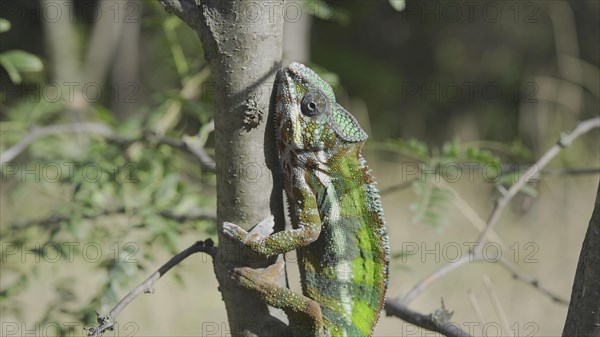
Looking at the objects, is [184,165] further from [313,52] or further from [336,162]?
[313,52]

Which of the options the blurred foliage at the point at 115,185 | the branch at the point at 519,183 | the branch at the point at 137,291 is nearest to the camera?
the branch at the point at 137,291

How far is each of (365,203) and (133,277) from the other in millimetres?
846

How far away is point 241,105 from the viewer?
5.25 feet

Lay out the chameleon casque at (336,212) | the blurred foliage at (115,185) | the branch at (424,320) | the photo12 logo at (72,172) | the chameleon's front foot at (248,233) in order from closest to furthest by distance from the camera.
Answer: the chameleon's front foot at (248,233) → the branch at (424,320) → the chameleon casque at (336,212) → the blurred foliage at (115,185) → the photo12 logo at (72,172)

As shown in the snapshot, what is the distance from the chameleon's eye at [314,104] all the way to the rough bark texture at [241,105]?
30 cm

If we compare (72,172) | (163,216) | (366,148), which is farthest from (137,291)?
(366,148)

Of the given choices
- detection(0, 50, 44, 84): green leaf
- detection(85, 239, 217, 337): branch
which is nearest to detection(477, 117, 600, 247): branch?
detection(85, 239, 217, 337): branch

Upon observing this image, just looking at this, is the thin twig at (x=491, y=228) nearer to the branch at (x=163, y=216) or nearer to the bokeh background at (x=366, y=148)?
the bokeh background at (x=366, y=148)

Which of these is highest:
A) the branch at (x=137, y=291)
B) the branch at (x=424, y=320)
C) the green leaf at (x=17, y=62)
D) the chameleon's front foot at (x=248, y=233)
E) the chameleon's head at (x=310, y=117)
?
the green leaf at (x=17, y=62)

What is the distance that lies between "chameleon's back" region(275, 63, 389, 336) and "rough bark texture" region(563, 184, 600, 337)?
595mm

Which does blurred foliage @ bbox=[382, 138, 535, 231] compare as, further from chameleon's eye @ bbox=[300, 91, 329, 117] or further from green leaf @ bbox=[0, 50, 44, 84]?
green leaf @ bbox=[0, 50, 44, 84]

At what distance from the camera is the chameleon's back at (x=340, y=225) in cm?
204

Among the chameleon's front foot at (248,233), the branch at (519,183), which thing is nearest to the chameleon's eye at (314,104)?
the chameleon's front foot at (248,233)

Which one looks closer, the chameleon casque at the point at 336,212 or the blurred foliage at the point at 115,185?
the chameleon casque at the point at 336,212
